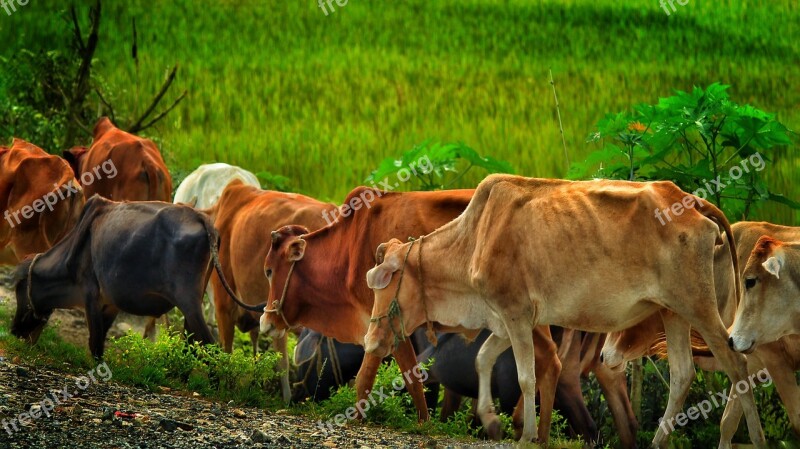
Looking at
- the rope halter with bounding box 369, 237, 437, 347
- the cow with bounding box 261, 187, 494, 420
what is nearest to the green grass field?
the cow with bounding box 261, 187, 494, 420

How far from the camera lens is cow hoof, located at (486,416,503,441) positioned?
7655mm

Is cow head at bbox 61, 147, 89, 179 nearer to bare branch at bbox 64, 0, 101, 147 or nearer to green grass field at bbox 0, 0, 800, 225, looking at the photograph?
bare branch at bbox 64, 0, 101, 147

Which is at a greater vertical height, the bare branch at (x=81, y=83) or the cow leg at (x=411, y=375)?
the bare branch at (x=81, y=83)

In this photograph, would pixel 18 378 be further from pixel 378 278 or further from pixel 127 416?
pixel 378 278

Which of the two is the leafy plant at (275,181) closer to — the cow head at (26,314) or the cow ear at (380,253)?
the cow head at (26,314)

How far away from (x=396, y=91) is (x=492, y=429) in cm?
909

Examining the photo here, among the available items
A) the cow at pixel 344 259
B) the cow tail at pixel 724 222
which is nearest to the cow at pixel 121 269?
the cow at pixel 344 259

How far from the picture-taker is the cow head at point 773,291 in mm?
7566

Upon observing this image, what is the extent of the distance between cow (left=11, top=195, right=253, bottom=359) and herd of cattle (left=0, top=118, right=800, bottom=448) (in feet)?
0.05

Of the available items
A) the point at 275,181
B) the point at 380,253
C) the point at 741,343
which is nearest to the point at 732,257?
the point at 741,343

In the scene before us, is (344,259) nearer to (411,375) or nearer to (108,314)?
(411,375)

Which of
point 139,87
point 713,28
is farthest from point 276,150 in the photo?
point 713,28

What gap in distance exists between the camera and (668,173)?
32.7 feet

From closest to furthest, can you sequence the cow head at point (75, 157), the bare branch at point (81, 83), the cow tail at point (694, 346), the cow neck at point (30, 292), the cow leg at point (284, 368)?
the cow tail at point (694, 346) → the cow neck at point (30, 292) → the cow leg at point (284, 368) → the cow head at point (75, 157) → the bare branch at point (81, 83)
